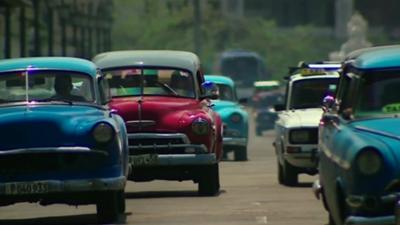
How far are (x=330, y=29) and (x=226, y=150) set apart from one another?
86398 millimetres

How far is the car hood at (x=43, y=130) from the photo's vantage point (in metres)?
13.9

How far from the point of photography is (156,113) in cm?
1811

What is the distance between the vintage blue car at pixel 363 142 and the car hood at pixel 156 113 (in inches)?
170

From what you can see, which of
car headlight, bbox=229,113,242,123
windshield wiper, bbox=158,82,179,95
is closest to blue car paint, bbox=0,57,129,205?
windshield wiper, bbox=158,82,179,95

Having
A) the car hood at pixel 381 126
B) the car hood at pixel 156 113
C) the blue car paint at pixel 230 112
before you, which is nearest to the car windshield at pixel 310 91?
the car hood at pixel 156 113

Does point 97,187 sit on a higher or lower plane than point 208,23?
lower

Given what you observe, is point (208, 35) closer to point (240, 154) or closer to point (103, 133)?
point (240, 154)

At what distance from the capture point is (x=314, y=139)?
1969 cm

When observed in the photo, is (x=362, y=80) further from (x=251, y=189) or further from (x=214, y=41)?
(x=214, y=41)

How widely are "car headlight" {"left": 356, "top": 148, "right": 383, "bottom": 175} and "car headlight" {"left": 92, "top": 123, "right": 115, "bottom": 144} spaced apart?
3914 millimetres

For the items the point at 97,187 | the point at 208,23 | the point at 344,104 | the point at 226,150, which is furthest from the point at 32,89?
the point at 208,23

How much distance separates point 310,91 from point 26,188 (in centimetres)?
828

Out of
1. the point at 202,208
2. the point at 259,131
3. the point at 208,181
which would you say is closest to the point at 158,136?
the point at 208,181

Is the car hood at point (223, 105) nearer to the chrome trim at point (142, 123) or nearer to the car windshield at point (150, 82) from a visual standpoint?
the car windshield at point (150, 82)
